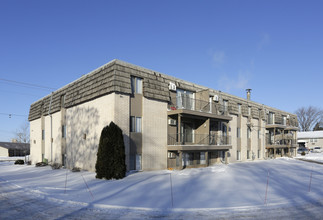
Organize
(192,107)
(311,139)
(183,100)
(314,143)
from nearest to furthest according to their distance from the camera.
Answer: (183,100)
(192,107)
(314,143)
(311,139)

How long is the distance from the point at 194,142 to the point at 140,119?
6.75 meters

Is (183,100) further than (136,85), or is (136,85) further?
(183,100)

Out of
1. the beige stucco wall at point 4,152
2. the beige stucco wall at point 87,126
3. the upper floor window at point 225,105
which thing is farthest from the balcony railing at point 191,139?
the beige stucco wall at point 4,152

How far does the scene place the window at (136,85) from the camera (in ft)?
62.2

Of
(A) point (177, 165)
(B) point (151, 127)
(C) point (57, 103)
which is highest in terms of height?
(C) point (57, 103)

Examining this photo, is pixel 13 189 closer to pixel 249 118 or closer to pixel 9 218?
pixel 9 218

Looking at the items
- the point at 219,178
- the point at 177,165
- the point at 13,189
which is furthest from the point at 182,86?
the point at 13,189

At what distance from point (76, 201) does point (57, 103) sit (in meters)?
18.3

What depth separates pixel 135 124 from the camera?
18.9m

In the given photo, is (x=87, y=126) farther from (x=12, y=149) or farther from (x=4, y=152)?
(x=4, y=152)

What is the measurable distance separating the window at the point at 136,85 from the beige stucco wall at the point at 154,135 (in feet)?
2.89

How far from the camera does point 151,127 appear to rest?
19.7 metres

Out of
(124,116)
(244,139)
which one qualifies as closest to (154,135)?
(124,116)

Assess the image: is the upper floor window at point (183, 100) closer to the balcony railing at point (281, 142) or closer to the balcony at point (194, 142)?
the balcony at point (194, 142)
